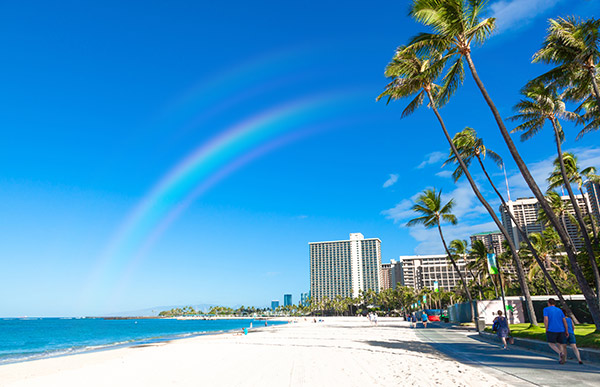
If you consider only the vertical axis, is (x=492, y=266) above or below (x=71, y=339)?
above

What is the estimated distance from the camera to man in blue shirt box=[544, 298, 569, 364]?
8.50m

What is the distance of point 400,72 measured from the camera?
1661 centimetres

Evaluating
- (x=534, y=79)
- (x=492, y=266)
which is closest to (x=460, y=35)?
(x=534, y=79)

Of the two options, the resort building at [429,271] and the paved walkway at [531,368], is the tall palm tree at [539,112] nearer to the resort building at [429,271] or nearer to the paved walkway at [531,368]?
the paved walkway at [531,368]

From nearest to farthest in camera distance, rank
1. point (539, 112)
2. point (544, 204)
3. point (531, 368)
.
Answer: point (531, 368), point (544, 204), point (539, 112)

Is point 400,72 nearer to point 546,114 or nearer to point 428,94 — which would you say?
point 428,94

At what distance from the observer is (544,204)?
39.4ft

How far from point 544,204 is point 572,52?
18.5ft

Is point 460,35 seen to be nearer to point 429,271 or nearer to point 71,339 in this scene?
point 71,339

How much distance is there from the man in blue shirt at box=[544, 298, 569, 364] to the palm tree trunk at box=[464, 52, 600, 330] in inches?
150

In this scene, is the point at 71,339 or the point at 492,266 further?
the point at 71,339

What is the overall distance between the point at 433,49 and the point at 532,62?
4.06m

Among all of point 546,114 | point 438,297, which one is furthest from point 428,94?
point 438,297

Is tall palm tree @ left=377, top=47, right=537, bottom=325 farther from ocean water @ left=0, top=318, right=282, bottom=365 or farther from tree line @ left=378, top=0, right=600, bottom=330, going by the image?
ocean water @ left=0, top=318, right=282, bottom=365
